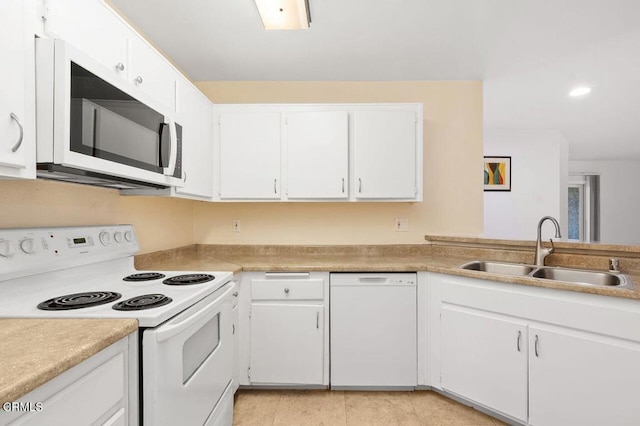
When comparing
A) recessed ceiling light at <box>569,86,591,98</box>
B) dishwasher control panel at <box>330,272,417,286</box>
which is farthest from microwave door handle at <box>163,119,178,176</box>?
recessed ceiling light at <box>569,86,591,98</box>

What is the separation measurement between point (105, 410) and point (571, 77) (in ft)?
12.8

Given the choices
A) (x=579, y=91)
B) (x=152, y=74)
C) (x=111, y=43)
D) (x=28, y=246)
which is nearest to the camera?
(x=28, y=246)

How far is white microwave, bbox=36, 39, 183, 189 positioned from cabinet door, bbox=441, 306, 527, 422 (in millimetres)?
1953

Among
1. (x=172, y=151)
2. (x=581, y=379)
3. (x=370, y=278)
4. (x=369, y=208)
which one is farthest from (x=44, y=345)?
(x=369, y=208)

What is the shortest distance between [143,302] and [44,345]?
367 millimetres

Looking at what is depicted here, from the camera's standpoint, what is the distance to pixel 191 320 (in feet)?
4.08

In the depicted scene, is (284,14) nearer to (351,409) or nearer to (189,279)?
(189,279)

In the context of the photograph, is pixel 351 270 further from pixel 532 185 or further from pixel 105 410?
pixel 532 185

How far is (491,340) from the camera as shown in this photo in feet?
6.13

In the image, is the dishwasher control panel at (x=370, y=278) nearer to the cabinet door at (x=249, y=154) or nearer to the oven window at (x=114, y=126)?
the cabinet door at (x=249, y=154)

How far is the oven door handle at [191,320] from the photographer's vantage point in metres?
1.08

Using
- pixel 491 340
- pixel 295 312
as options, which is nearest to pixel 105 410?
pixel 295 312

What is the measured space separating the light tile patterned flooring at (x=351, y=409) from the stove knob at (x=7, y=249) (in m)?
1.47

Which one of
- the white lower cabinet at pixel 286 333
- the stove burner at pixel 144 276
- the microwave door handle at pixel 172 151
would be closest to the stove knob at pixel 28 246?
the stove burner at pixel 144 276
